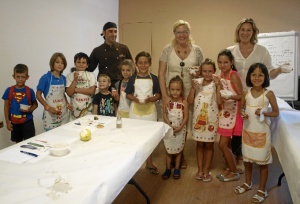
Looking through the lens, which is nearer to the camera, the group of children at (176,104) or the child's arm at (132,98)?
the group of children at (176,104)

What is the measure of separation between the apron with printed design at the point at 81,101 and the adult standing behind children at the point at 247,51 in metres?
1.58

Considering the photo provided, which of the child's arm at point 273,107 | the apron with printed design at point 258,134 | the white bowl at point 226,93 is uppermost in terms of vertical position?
the white bowl at point 226,93

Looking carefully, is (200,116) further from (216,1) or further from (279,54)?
(216,1)

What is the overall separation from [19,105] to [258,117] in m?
2.29

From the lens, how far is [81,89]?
270 cm

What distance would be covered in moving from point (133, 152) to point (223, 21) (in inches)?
165

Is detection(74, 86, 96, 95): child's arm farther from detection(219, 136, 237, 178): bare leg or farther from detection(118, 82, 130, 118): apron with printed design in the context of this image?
detection(219, 136, 237, 178): bare leg

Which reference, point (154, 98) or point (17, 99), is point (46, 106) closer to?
point (17, 99)

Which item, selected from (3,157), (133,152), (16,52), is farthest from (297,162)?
(16,52)

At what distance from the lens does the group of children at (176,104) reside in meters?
2.19

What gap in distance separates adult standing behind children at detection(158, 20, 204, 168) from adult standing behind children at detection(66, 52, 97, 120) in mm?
793

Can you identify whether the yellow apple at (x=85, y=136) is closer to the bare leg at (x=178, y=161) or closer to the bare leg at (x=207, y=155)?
the bare leg at (x=178, y=161)

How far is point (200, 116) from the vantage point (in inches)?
98.3

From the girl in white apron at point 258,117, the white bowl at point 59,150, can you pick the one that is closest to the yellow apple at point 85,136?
the white bowl at point 59,150
